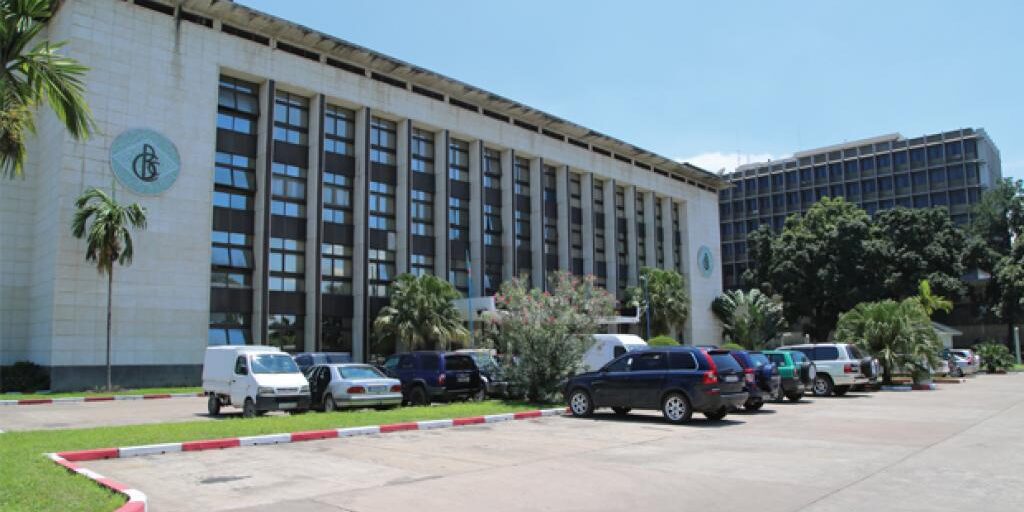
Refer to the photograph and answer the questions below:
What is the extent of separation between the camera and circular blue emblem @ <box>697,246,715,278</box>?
221 ft

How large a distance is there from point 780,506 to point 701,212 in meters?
63.8

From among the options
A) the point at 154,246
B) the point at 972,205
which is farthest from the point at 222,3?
the point at 972,205

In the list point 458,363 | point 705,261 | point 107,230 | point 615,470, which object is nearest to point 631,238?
point 705,261

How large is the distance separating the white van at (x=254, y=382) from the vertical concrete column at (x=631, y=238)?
42390 mm

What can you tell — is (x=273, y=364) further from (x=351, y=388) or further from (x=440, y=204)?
(x=440, y=204)

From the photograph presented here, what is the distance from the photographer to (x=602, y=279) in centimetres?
5681

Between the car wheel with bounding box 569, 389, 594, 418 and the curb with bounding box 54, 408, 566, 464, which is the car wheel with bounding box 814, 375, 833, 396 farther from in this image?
the curb with bounding box 54, 408, 566, 464

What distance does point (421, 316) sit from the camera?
36562 mm

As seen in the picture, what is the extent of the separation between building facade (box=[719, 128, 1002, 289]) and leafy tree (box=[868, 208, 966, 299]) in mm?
20209

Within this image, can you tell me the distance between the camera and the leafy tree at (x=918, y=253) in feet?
200

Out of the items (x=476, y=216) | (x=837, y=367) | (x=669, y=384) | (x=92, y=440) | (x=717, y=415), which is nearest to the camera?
(x=92, y=440)

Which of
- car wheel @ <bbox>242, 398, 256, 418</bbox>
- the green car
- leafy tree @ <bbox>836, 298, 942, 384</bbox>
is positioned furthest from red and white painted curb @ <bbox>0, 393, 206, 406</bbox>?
leafy tree @ <bbox>836, 298, 942, 384</bbox>

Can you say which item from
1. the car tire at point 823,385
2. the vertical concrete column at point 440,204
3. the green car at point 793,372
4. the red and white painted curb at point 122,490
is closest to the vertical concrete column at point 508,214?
the vertical concrete column at point 440,204

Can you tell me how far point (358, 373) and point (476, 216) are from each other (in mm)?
27470
